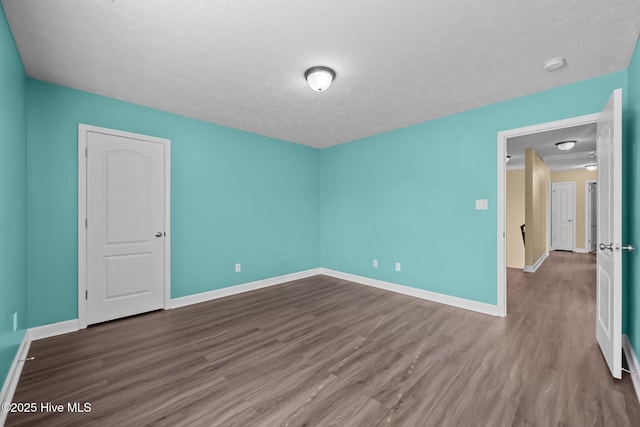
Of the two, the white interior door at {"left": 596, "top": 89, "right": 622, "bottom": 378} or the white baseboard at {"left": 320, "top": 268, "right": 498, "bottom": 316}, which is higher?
the white interior door at {"left": 596, "top": 89, "right": 622, "bottom": 378}

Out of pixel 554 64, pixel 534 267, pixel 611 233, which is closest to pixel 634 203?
pixel 611 233

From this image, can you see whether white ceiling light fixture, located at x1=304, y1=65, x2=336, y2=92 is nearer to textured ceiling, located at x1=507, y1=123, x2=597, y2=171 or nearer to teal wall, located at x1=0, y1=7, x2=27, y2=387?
teal wall, located at x1=0, y1=7, x2=27, y2=387

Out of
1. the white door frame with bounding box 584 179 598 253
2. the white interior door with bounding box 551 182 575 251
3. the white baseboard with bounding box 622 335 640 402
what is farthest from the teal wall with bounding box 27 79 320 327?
the white door frame with bounding box 584 179 598 253

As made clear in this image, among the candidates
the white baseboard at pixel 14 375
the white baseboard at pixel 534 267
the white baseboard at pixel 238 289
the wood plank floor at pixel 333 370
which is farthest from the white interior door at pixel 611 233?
the white baseboard at pixel 14 375

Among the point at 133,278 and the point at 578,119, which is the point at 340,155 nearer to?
the point at 578,119

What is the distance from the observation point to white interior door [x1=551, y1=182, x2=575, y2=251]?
8172 mm

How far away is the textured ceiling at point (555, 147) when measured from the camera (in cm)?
411

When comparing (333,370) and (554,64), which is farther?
(554,64)

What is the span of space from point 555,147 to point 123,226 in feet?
23.5

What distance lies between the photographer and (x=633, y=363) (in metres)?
2.01

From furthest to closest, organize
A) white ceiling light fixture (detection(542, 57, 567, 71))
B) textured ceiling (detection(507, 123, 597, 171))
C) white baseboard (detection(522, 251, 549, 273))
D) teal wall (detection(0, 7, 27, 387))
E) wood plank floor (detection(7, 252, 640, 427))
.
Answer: white baseboard (detection(522, 251, 549, 273)) → textured ceiling (detection(507, 123, 597, 171)) → white ceiling light fixture (detection(542, 57, 567, 71)) → teal wall (detection(0, 7, 27, 387)) → wood plank floor (detection(7, 252, 640, 427))

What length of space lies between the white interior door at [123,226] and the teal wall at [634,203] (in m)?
4.58

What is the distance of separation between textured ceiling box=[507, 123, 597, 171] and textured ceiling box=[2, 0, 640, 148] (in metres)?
1.35

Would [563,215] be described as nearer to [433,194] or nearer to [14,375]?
[433,194]
